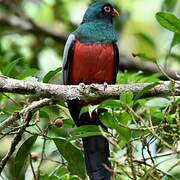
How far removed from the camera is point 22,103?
394cm

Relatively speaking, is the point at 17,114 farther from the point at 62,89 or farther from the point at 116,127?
the point at 116,127

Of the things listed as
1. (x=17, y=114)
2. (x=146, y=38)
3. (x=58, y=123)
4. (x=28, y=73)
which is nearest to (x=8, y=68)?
(x=28, y=73)

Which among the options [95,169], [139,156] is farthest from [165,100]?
[95,169]

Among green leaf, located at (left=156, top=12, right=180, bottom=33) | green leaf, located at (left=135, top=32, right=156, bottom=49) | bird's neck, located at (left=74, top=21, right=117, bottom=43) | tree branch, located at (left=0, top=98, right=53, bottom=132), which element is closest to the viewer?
green leaf, located at (left=156, top=12, right=180, bottom=33)

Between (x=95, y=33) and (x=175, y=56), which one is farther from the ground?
(x=95, y=33)

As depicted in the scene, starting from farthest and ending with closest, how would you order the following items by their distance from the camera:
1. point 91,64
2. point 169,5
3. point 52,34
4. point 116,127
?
1. point 52,34
2. point 169,5
3. point 91,64
4. point 116,127

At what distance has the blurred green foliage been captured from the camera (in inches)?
115

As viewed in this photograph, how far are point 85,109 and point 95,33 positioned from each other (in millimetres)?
1528

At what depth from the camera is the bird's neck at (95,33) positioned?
14.8 feet

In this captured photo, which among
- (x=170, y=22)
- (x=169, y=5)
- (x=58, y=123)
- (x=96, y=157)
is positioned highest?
(x=169, y=5)

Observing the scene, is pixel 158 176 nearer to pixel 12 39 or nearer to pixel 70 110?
pixel 70 110

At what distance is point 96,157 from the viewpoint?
380 centimetres

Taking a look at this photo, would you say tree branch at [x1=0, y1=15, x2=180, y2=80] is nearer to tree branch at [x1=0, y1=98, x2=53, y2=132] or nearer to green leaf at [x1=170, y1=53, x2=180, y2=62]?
green leaf at [x1=170, y1=53, x2=180, y2=62]

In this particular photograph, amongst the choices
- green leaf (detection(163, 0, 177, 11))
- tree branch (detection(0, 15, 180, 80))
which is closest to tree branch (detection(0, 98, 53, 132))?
green leaf (detection(163, 0, 177, 11))
